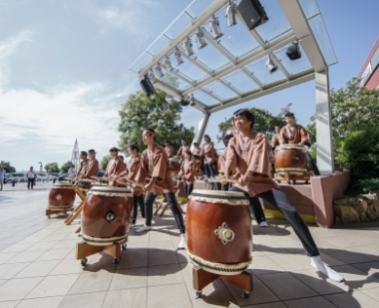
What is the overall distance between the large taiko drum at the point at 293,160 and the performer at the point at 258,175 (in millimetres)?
1795

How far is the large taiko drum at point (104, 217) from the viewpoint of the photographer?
224 centimetres

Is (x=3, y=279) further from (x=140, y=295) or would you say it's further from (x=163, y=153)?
(x=163, y=153)

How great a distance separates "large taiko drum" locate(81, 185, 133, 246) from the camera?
2236 mm

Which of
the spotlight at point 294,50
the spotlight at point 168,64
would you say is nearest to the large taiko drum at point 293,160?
the spotlight at point 294,50

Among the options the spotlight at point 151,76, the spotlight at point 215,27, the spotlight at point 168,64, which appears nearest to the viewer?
the spotlight at point 215,27

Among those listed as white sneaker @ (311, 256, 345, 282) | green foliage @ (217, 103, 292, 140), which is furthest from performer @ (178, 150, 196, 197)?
green foliage @ (217, 103, 292, 140)

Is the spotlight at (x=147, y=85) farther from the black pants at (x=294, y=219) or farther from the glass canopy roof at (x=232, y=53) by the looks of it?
the black pants at (x=294, y=219)

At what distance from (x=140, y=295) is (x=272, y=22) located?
5.33 m

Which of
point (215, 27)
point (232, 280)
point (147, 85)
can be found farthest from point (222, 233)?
point (147, 85)

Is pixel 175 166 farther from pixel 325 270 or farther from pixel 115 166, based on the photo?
pixel 325 270

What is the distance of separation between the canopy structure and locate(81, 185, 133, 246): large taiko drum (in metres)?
4.17

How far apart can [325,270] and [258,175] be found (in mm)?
1010

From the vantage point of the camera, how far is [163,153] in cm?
327

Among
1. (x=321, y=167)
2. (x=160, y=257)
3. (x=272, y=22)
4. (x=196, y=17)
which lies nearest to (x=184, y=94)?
(x=196, y=17)
